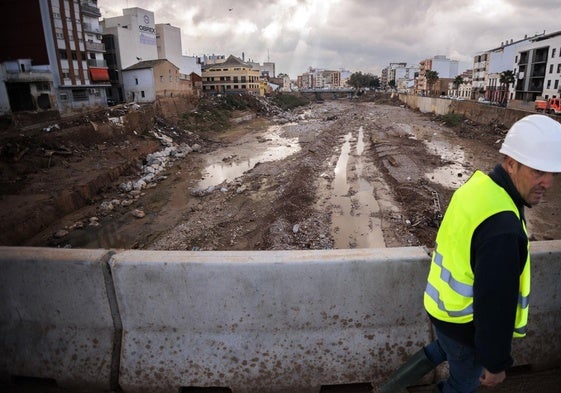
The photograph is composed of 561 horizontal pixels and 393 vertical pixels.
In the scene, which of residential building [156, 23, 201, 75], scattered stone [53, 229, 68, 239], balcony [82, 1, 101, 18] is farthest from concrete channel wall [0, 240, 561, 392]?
residential building [156, 23, 201, 75]

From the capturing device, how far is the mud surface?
39.9 feet

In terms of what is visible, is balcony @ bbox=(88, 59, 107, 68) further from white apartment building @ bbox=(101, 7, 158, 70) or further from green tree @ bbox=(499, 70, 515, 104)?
green tree @ bbox=(499, 70, 515, 104)

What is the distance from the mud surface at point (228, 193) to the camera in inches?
478

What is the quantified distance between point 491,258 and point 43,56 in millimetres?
35662

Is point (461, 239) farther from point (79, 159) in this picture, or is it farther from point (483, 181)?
point (79, 159)

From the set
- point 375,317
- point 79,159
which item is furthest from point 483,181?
point 79,159

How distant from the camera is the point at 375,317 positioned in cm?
264

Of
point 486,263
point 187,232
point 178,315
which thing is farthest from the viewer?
point 187,232

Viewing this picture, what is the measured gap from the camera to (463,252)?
5.82 ft

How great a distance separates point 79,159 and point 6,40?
18.0 meters

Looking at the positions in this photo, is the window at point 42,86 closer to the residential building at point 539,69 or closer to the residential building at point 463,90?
the residential building at point 539,69

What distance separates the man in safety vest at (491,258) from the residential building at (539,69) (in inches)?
2016

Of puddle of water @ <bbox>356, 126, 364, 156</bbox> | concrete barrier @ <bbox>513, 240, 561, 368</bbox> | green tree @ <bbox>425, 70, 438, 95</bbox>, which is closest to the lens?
concrete barrier @ <bbox>513, 240, 561, 368</bbox>

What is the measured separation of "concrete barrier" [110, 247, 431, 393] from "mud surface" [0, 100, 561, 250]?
314 inches
